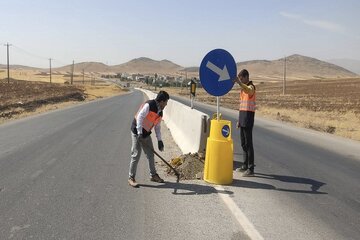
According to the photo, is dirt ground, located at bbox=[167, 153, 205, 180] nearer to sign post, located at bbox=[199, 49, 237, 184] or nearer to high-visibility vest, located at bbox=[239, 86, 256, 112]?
sign post, located at bbox=[199, 49, 237, 184]

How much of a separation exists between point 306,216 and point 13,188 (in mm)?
4446

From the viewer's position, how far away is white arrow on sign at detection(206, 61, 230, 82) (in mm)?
8297

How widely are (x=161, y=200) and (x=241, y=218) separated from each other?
4.47 feet

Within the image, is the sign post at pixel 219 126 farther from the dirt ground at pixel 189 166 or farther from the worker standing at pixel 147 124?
the worker standing at pixel 147 124

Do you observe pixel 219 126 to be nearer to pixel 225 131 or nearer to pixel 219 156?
A: pixel 225 131

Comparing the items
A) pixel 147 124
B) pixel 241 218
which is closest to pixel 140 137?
pixel 147 124

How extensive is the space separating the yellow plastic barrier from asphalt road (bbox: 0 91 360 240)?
0.22 m

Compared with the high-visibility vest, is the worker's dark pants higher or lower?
lower

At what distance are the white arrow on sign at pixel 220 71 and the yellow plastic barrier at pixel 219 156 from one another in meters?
0.79

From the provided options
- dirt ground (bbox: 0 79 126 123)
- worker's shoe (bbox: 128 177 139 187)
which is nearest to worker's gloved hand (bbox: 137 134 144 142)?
worker's shoe (bbox: 128 177 139 187)

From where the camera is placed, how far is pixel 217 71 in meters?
8.33

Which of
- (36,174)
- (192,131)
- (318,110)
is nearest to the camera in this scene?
(36,174)

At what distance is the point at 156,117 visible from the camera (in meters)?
7.75

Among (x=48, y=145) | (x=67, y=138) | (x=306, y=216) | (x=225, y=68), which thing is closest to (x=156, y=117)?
(x=225, y=68)
